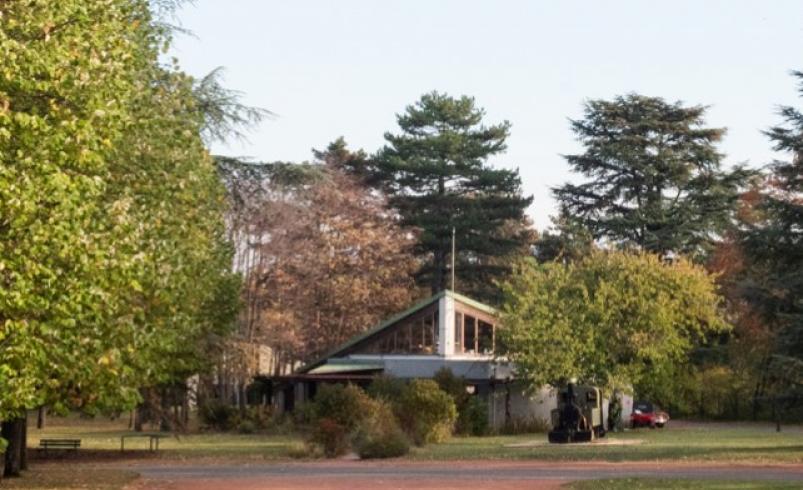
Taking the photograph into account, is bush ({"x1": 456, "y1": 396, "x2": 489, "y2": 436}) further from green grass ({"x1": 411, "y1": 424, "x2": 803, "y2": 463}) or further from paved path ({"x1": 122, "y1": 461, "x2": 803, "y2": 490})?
paved path ({"x1": 122, "y1": 461, "x2": 803, "y2": 490})

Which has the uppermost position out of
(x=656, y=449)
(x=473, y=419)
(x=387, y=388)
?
(x=387, y=388)

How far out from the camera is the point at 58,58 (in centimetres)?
2070

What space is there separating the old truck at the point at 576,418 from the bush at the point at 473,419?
4228mm

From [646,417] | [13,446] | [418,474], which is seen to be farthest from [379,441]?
[646,417]

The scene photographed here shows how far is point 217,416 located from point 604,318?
58.7ft

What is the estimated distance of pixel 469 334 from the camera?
2527 inches

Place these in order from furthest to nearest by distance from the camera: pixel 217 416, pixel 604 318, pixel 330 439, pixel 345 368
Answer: pixel 345 368
pixel 217 416
pixel 604 318
pixel 330 439

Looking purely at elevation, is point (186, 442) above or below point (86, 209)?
below

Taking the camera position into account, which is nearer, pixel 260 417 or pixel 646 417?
pixel 260 417

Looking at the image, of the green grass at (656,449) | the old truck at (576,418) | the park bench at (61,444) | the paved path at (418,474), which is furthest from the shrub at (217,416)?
the paved path at (418,474)

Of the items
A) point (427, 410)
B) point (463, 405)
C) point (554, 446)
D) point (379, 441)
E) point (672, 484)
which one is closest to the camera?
point (672, 484)

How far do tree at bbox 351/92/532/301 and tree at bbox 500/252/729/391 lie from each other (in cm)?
2233

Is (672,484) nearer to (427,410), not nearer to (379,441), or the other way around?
(379,441)

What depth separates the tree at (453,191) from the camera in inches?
3494
